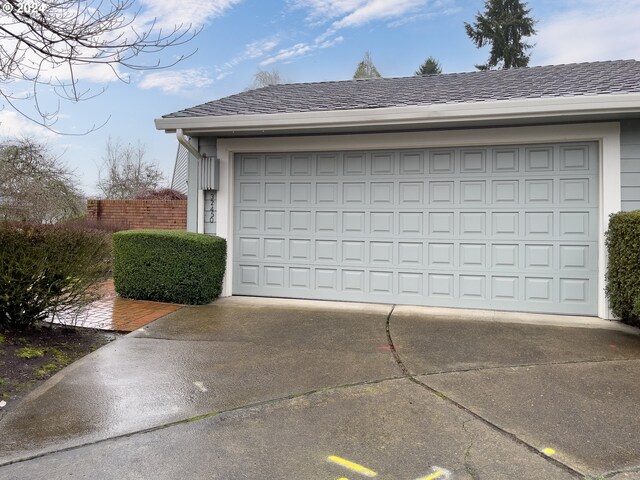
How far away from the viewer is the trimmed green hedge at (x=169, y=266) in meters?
6.23

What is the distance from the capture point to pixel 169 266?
6.30m

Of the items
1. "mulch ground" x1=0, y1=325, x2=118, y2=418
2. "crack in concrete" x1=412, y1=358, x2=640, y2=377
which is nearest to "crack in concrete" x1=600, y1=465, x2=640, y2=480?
"crack in concrete" x1=412, y1=358, x2=640, y2=377

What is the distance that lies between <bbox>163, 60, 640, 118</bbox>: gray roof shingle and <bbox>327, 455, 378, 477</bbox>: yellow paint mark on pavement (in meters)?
4.61

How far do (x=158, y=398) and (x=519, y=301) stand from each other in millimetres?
4734

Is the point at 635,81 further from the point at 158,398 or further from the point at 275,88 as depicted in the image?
the point at 158,398

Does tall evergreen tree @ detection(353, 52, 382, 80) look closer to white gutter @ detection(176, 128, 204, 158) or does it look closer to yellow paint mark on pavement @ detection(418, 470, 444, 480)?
white gutter @ detection(176, 128, 204, 158)

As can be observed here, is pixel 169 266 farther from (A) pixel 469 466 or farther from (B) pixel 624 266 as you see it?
(B) pixel 624 266

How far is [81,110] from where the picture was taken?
5.41 metres

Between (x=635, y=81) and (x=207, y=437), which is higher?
(x=635, y=81)

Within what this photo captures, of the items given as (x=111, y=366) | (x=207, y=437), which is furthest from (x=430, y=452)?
(x=111, y=366)

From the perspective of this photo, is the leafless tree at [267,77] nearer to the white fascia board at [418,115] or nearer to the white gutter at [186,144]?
the white gutter at [186,144]

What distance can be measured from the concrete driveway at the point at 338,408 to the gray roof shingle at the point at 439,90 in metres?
3.03

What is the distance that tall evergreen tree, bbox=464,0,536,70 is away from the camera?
24344 millimetres

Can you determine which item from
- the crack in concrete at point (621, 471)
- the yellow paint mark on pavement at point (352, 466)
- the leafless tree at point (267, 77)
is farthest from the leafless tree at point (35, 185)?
the leafless tree at point (267, 77)
